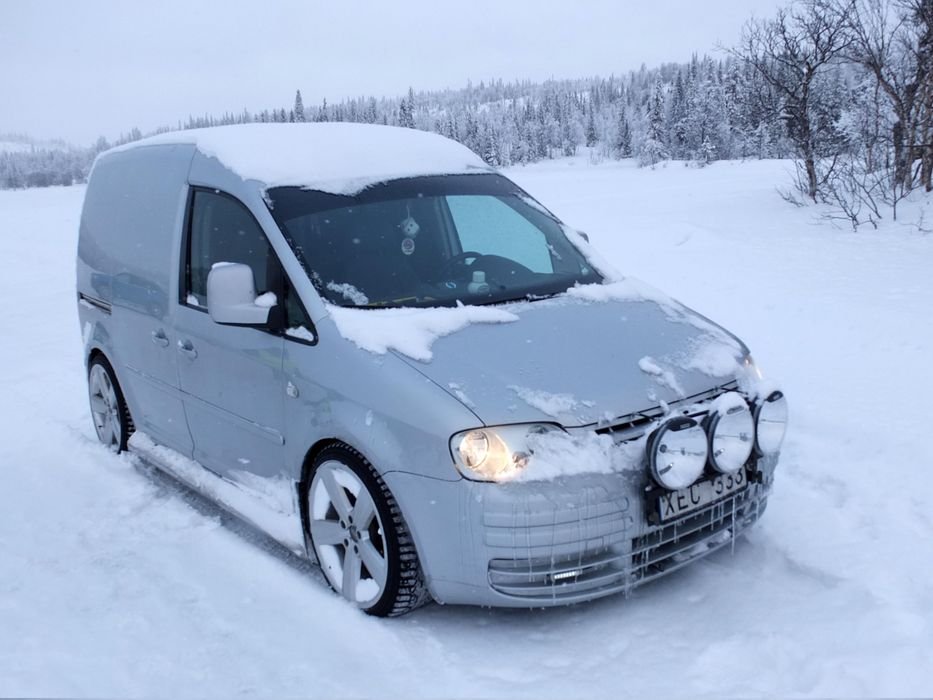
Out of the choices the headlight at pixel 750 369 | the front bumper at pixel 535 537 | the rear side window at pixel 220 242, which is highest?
the rear side window at pixel 220 242

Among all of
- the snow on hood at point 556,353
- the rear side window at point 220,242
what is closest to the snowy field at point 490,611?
the snow on hood at point 556,353

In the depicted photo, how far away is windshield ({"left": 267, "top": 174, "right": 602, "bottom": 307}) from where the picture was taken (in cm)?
375

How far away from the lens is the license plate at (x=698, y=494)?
309cm

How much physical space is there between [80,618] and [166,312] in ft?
5.38

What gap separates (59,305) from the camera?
506 inches

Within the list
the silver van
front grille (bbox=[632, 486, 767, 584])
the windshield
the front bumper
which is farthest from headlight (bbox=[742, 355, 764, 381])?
the windshield

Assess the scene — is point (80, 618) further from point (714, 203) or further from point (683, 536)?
point (714, 203)

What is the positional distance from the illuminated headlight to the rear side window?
52.7 inches

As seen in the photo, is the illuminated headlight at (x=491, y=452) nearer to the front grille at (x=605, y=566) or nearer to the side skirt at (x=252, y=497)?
the front grille at (x=605, y=566)

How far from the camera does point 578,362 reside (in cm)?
330

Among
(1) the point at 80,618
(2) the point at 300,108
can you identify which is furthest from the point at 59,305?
(2) the point at 300,108

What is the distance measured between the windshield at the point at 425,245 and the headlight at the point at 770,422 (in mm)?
1122

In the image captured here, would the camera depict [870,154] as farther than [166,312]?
Yes

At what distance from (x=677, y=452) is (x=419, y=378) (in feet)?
3.21
